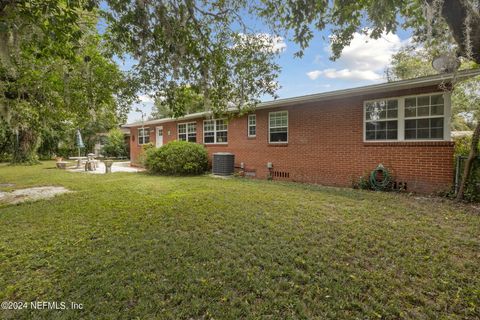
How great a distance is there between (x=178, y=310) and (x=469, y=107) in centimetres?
1970

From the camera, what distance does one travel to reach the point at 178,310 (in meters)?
2.09

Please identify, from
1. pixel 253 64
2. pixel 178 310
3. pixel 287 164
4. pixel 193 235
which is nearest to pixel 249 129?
pixel 287 164

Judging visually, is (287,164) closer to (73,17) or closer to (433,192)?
(433,192)

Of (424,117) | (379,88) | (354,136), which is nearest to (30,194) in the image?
(354,136)

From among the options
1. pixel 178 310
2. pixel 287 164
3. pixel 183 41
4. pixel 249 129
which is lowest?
pixel 178 310

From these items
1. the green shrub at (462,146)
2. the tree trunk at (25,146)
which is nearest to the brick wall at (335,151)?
the green shrub at (462,146)

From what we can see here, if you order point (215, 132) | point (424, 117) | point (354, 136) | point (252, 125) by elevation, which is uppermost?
point (252, 125)

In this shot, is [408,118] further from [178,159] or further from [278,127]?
[178,159]

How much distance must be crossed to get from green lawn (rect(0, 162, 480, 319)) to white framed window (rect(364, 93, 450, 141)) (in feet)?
6.81

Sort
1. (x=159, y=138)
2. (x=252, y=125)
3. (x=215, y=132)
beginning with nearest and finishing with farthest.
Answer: (x=252, y=125) → (x=215, y=132) → (x=159, y=138)

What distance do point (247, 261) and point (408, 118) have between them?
6.18 meters

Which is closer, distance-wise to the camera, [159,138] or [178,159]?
[178,159]

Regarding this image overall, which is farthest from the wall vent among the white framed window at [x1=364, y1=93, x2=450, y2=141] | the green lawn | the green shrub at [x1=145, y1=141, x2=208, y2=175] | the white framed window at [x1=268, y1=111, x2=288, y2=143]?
the green lawn

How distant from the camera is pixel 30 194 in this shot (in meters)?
7.05
